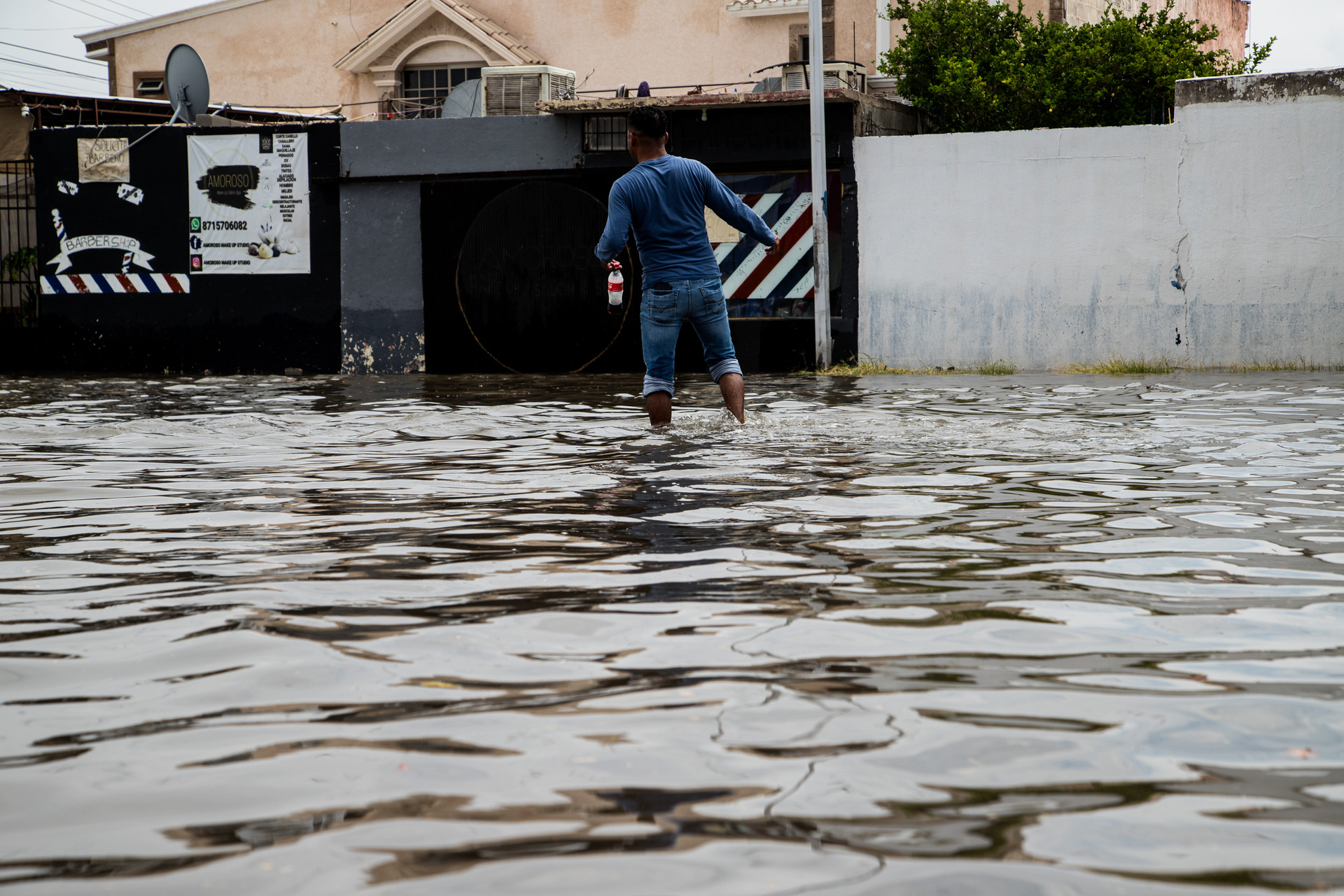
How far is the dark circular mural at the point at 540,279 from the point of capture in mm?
15727

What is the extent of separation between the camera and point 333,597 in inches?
139

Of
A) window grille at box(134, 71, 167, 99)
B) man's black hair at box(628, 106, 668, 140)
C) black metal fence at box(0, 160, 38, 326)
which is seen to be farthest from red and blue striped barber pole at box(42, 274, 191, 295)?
window grille at box(134, 71, 167, 99)

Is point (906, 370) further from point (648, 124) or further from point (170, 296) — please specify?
point (170, 296)

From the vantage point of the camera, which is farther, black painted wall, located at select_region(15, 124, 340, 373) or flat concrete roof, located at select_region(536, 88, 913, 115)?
black painted wall, located at select_region(15, 124, 340, 373)

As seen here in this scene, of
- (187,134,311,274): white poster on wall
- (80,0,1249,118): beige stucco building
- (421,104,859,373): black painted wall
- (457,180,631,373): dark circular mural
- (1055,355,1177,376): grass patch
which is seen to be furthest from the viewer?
(80,0,1249,118): beige stucco building

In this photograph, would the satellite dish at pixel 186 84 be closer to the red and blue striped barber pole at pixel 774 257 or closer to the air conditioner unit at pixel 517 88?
the air conditioner unit at pixel 517 88

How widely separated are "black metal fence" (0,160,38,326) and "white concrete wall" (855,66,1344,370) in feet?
34.9

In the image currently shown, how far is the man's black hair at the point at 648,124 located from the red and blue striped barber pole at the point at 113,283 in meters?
10.6

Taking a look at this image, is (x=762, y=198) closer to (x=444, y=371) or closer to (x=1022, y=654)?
(x=444, y=371)

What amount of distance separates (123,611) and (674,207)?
199 inches

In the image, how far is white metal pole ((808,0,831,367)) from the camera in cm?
1422

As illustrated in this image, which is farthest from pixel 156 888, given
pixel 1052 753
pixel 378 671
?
pixel 1052 753

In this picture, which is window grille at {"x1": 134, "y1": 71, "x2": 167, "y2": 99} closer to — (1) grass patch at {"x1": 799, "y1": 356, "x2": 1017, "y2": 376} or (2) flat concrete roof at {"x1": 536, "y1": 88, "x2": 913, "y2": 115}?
(2) flat concrete roof at {"x1": 536, "y1": 88, "x2": 913, "y2": 115}

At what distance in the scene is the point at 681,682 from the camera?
2.66 meters
